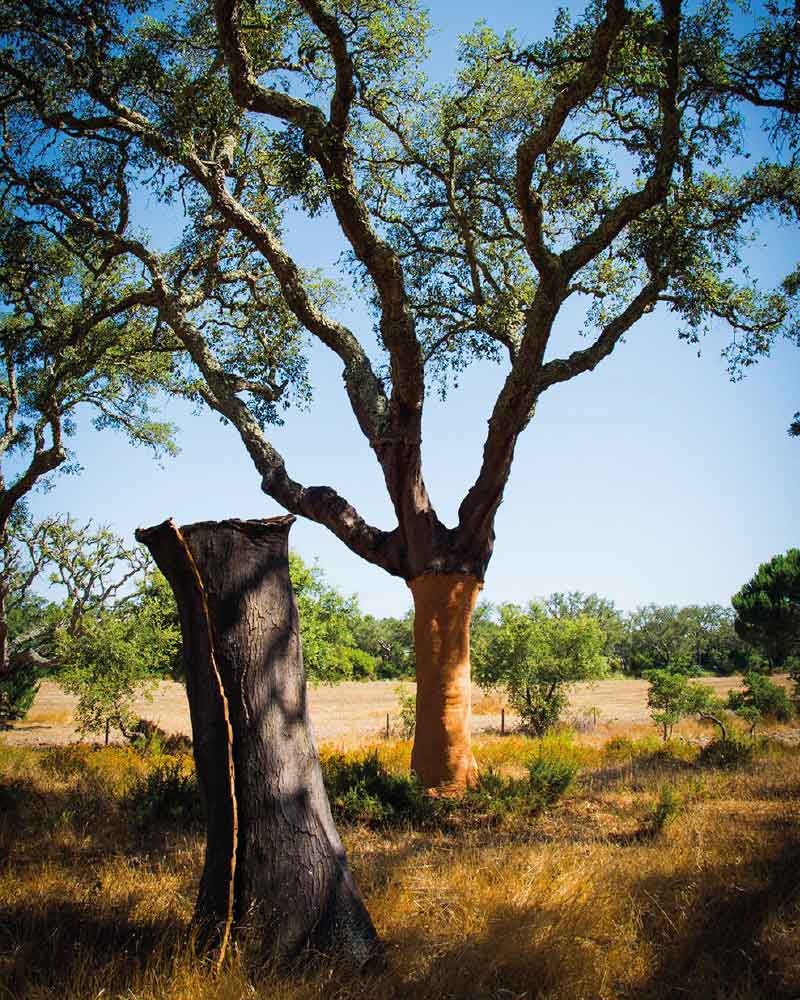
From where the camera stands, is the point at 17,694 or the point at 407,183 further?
the point at 17,694

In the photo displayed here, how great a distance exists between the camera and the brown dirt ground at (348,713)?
21156 millimetres

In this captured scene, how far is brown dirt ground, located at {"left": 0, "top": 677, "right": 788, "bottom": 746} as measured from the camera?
69.4 feet

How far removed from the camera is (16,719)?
86.0 feet

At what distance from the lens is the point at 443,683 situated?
898 centimetres

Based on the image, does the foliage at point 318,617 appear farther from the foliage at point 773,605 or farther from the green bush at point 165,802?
the foliage at point 773,605

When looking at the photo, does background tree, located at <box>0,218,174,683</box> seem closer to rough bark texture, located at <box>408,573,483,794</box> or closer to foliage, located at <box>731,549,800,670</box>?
rough bark texture, located at <box>408,573,483,794</box>

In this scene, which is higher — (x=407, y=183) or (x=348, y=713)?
(x=407, y=183)

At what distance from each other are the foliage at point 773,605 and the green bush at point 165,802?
36.3 meters

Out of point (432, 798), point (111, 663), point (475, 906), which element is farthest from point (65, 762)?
point (475, 906)

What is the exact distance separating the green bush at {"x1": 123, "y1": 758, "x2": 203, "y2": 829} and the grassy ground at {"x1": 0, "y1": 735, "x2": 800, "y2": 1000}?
2.2 inches

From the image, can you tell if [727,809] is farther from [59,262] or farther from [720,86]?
[59,262]

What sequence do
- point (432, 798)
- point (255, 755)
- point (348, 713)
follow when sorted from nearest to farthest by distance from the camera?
point (255, 755) → point (432, 798) → point (348, 713)

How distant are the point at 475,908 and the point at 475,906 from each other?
4cm

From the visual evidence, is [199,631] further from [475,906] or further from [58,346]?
[58,346]
